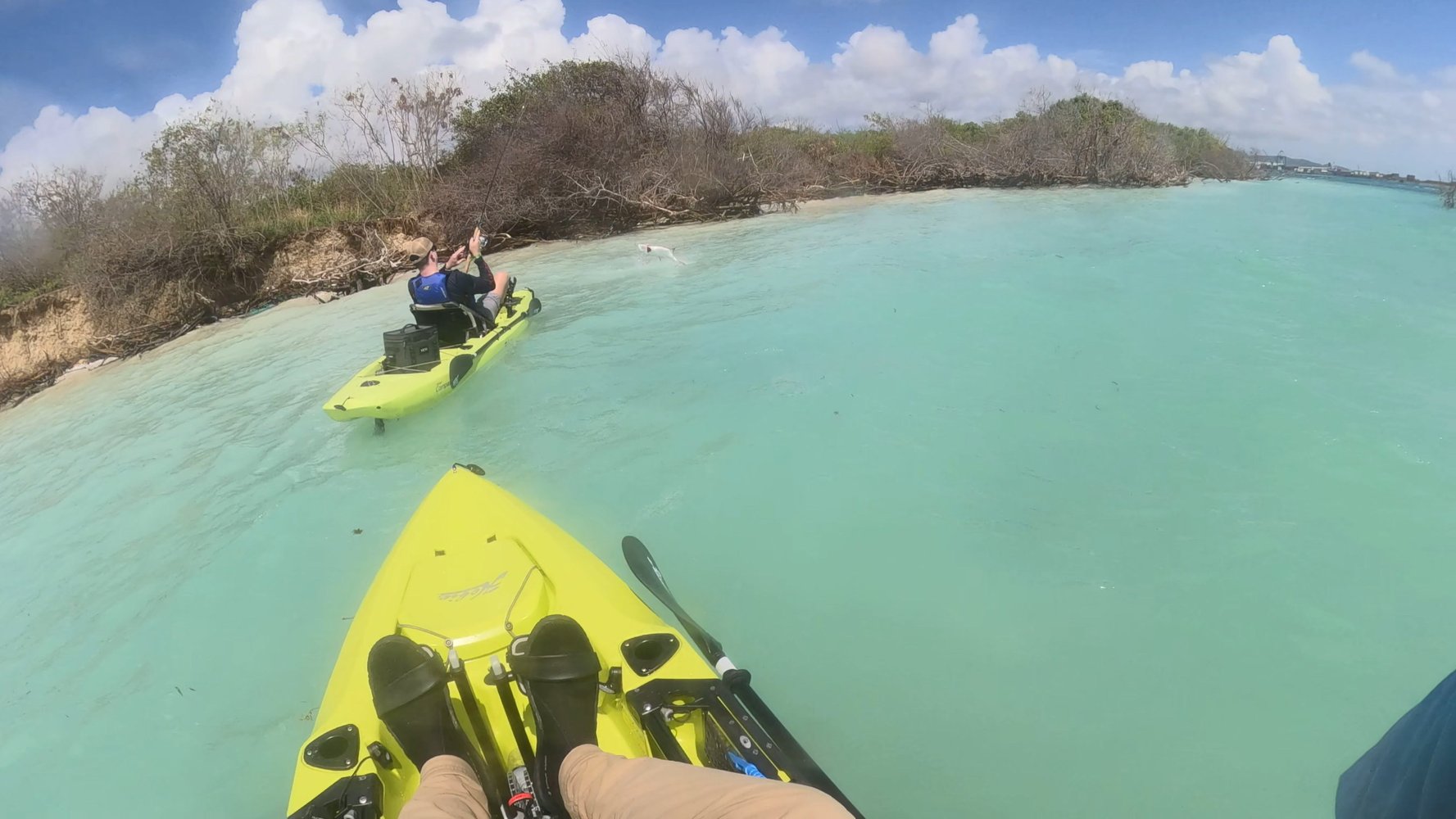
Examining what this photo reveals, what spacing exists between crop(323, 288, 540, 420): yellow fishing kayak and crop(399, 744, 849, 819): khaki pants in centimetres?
367

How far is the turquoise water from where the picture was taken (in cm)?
269

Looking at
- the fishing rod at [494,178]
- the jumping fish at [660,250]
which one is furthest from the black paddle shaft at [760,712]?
the fishing rod at [494,178]

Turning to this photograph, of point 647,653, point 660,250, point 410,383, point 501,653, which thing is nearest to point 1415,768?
point 647,653

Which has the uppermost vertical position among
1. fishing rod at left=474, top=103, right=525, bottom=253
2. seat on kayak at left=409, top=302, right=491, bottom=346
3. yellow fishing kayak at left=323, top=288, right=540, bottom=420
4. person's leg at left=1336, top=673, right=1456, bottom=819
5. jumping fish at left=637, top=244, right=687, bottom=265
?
fishing rod at left=474, top=103, right=525, bottom=253

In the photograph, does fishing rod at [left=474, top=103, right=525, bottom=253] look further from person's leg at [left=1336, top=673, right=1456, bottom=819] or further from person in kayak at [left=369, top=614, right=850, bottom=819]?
person's leg at [left=1336, top=673, right=1456, bottom=819]

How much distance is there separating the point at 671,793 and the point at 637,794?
115 millimetres

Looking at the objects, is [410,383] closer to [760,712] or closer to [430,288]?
[430,288]

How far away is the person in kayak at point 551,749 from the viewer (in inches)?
63.3

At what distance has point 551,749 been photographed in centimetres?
203

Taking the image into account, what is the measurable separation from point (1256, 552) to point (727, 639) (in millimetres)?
2691

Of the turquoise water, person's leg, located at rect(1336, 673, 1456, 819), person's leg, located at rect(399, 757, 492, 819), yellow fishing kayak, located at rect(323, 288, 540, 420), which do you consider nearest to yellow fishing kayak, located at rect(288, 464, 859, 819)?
person's leg, located at rect(399, 757, 492, 819)

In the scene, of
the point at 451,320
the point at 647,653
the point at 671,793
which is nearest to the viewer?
the point at 671,793

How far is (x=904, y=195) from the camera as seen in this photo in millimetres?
19344

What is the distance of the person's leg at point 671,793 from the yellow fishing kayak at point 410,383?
390cm
